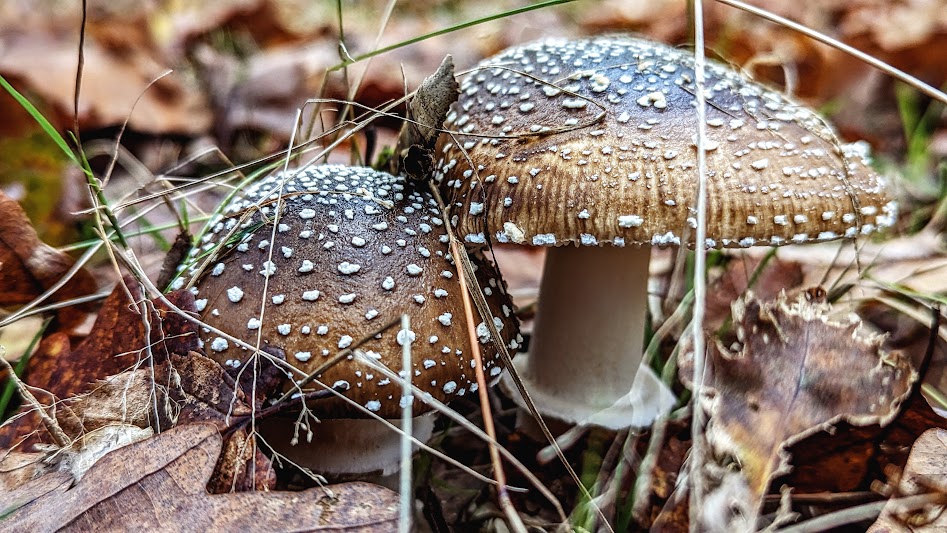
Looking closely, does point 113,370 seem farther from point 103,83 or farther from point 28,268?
point 103,83

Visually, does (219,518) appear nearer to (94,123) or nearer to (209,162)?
(209,162)

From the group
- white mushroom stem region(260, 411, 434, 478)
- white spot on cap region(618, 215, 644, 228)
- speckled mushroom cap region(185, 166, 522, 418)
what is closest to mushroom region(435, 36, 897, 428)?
white spot on cap region(618, 215, 644, 228)

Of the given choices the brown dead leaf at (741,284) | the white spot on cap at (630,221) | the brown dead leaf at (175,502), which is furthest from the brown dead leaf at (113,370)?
the brown dead leaf at (741,284)

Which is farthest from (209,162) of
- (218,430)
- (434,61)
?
(218,430)

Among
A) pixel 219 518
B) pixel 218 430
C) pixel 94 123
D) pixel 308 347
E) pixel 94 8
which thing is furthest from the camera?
pixel 94 8

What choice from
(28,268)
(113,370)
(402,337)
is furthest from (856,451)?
(28,268)

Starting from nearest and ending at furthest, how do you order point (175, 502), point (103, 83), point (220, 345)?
point (175, 502), point (220, 345), point (103, 83)

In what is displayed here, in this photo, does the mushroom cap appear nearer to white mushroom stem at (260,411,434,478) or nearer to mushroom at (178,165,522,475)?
mushroom at (178,165,522,475)
